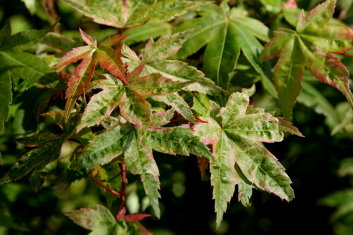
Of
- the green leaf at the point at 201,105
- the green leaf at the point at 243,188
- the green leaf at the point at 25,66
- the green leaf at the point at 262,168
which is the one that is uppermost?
the green leaf at the point at 25,66

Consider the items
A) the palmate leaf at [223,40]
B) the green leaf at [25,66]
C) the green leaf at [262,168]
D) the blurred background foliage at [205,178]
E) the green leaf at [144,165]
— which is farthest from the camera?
the blurred background foliage at [205,178]

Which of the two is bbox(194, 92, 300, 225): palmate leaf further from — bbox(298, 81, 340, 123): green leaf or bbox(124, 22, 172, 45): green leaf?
bbox(298, 81, 340, 123): green leaf

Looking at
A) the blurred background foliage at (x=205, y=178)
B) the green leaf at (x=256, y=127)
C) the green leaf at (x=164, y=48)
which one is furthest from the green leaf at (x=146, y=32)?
the green leaf at (x=256, y=127)

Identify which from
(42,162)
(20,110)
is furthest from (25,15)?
(42,162)

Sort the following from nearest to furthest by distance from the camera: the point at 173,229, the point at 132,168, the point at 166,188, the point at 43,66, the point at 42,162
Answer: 1. the point at 132,168
2. the point at 42,162
3. the point at 43,66
4. the point at 166,188
5. the point at 173,229

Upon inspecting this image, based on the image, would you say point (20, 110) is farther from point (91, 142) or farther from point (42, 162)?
point (91, 142)

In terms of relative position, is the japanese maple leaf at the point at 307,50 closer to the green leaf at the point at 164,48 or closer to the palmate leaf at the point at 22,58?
the green leaf at the point at 164,48

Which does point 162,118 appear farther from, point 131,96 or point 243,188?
point 243,188
